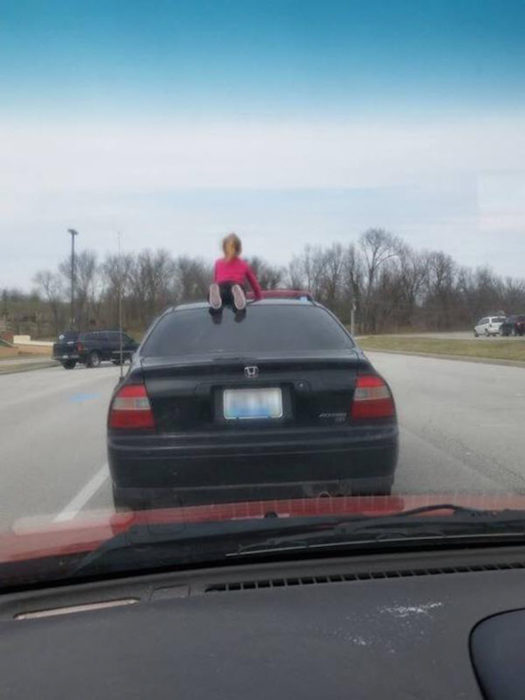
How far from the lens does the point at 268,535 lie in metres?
2.95

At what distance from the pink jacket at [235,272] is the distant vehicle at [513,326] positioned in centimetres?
5785

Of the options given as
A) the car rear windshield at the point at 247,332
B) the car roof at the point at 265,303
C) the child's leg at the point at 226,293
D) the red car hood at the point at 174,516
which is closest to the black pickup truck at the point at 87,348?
the car roof at the point at 265,303

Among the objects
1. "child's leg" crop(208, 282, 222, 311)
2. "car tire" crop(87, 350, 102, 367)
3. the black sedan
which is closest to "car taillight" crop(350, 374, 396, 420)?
the black sedan

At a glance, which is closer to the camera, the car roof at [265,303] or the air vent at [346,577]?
the air vent at [346,577]

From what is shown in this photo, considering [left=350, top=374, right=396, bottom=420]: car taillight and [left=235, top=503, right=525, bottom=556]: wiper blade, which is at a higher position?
[left=350, top=374, right=396, bottom=420]: car taillight

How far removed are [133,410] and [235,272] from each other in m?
1.78

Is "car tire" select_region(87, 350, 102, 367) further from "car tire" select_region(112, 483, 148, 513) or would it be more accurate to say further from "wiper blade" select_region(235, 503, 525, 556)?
"wiper blade" select_region(235, 503, 525, 556)

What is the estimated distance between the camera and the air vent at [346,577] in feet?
8.89

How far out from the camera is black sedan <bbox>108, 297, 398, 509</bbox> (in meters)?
4.52

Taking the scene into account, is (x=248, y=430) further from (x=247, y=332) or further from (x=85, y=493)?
(x=85, y=493)

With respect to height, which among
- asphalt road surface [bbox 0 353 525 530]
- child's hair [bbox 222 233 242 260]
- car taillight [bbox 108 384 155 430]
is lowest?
asphalt road surface [bbox 0 353 525 530]

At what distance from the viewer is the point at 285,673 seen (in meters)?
2.13

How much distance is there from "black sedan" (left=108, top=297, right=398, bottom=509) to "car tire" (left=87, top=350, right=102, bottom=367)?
28.3 metres

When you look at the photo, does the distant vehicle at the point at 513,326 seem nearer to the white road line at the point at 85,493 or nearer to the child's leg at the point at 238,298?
the white road line at the point at 85,493
